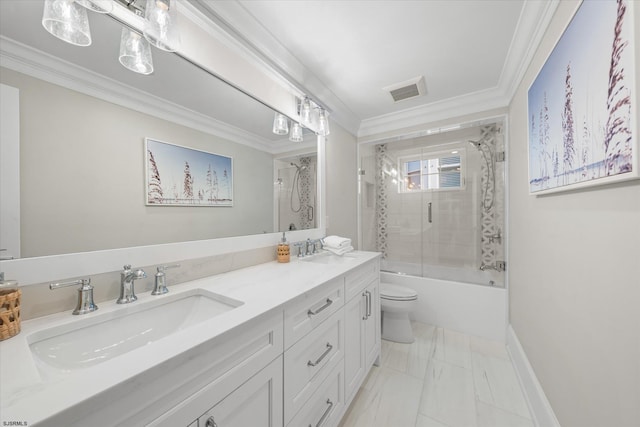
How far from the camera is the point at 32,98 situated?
29.4 inches

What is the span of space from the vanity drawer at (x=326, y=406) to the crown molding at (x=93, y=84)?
140 centimetres

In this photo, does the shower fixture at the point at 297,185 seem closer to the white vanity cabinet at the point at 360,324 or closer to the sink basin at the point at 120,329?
the white vanity cabinet at the point at 360,324

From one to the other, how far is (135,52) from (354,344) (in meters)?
1.84

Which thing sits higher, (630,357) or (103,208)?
(103,208)

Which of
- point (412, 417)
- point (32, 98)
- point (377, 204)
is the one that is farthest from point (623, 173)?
point (377, 204)

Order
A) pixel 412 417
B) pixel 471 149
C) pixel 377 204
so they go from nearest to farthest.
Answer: pixel 412 417, pixel 471 149, pixel 377 204

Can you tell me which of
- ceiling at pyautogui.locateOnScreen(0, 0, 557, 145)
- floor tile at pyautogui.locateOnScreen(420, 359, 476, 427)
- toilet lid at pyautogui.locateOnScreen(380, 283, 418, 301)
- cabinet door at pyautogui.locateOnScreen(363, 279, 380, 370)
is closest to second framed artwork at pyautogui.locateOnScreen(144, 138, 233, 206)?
ceiling at pyautogui.locateOnScreen(0, 0, 557, 145)

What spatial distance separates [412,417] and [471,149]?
2697 millimetres

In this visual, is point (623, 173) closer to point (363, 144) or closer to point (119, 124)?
point (119, 124)

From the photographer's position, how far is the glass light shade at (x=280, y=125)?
5.60ft

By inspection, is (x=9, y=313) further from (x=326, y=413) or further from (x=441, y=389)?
(x=441, y=389)

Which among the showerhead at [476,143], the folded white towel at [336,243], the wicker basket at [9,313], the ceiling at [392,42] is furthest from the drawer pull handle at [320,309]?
the showerhead at [476,143]

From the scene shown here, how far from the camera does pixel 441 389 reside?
163 centimetres

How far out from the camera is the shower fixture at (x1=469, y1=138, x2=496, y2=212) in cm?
259
